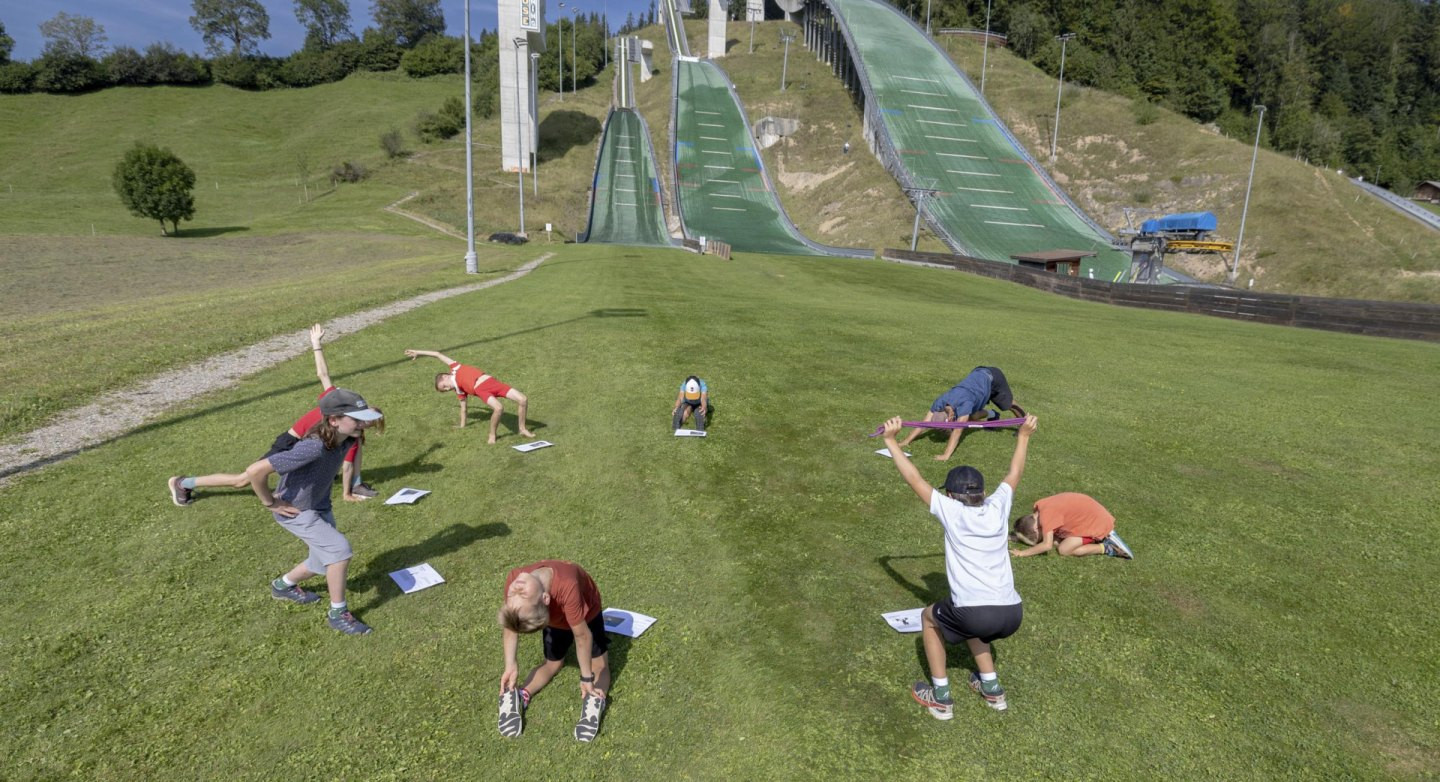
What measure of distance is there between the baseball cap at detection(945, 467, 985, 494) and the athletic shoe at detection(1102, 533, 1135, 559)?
329cm

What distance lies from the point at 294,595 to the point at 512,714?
3039mm

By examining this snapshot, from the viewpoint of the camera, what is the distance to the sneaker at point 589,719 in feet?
16.3

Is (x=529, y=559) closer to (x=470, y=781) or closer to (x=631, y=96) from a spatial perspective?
(x=470, y=781)

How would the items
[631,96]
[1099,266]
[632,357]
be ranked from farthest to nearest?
[631,96], [1099,266], [632,357]

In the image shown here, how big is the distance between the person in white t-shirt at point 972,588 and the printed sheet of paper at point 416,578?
4780 millimetres

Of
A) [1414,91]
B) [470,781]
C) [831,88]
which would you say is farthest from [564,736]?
[1414,91]

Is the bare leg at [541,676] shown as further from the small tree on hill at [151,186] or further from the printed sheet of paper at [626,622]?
the small tree on hill at [151,186]

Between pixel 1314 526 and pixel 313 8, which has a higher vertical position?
pixel 313 8

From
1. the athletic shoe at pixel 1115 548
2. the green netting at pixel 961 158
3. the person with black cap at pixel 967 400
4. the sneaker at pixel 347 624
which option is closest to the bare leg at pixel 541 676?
the sneaker at pixel 347 624

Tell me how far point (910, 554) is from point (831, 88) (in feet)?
332

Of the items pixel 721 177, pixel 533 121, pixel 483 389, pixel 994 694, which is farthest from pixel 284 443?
pixel 533 121

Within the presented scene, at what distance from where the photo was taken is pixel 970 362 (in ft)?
53.4

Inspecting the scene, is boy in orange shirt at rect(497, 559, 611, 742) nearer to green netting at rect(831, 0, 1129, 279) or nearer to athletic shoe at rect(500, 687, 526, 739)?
athletic shoe at rect(500, 687, 526, 739)

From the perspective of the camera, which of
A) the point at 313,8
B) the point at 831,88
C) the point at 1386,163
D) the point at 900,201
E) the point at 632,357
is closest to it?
the point at 632,357
